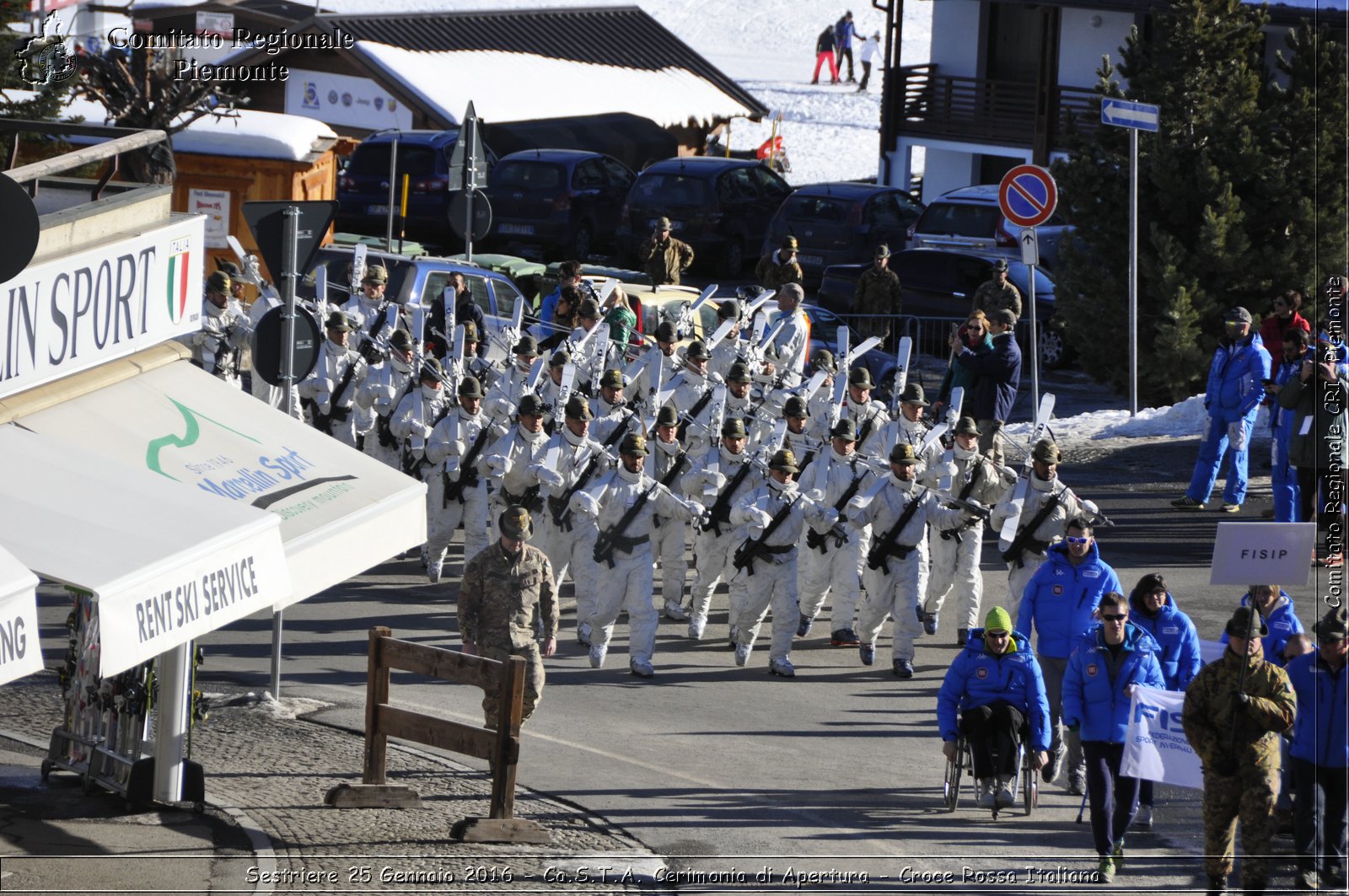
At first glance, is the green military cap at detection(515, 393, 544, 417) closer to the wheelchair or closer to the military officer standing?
the wheelchair

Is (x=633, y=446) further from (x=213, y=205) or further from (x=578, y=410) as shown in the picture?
(x=213, y=205)

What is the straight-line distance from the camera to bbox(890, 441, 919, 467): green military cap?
14328 millimetres

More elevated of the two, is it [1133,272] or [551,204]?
[551,204]

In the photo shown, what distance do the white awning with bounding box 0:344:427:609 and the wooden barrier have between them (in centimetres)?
71

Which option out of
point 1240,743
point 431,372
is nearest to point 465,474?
point 431,372

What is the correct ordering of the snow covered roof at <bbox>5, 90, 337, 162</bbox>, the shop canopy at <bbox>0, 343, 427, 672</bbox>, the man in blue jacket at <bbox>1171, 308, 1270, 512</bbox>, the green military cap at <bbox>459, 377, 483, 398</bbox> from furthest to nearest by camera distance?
the snow covered roof at <bbox>5, 90, 337, 162</bbox>
the man in blue jacket at <bbox>1171, 308, 1270, 512</bbox>
the green military cap at <bbox>459, 377, 483, 398</bbox>
the shop canopy at <bbox>0, 343, 427, 672</bbox>

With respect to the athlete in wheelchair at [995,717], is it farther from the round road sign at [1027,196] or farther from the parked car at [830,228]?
the parked car at [830,228]

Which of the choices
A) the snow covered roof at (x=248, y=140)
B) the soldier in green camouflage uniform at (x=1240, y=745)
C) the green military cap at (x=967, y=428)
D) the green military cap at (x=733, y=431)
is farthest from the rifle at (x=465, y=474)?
the snow covered roof at (x=248, y=140)

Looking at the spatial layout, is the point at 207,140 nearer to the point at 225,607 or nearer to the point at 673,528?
the point at 673,528

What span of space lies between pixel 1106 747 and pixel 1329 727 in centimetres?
118

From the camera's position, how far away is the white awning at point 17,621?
299 inches

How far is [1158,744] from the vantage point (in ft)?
34.3

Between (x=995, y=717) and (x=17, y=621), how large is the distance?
225 inches

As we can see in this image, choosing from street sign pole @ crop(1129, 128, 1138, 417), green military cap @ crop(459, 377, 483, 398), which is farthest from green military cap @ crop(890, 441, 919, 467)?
street sign pole @ crop(1129, 128, 1138, 417)
